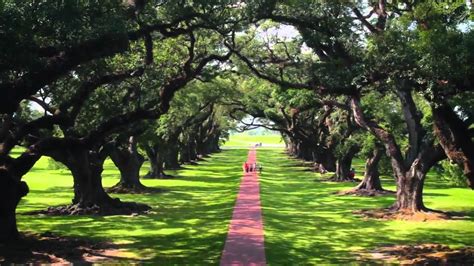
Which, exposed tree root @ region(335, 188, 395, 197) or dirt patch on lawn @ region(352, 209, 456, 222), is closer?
dirt patch on lawn @ region(352, 209, 456, 222)

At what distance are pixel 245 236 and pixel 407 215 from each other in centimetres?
799

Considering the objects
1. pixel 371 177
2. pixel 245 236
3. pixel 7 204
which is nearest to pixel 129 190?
pixel 371 177

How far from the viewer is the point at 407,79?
1192 centimetres

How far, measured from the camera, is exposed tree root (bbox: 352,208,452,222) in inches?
795

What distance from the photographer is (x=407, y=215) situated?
20.7 m

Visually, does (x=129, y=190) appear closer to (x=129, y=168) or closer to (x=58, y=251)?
(x=129, y=168)

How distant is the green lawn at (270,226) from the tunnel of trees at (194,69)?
2.35 metres

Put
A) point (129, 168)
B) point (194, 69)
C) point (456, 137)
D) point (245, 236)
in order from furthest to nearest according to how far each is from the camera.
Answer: point (129, 168) → point (194, 69) → point (245, 236) → point (456, 137)

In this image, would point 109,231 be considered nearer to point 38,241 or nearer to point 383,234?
point 38,241

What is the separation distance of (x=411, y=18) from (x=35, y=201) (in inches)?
814

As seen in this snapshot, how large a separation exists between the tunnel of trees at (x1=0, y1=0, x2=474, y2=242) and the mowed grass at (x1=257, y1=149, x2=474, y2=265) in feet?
8.38

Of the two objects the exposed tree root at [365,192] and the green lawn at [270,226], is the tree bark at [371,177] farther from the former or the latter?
the green lawn at [270,226]

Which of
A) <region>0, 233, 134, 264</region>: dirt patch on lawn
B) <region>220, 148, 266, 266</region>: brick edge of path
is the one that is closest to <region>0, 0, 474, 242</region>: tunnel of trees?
<region>0, 233, 134, 264</region>: dirt patch on lawn

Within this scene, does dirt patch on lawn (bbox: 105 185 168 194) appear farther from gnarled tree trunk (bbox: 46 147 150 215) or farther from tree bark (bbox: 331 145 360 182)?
tree bark (bbox: 331 145 360 182)
